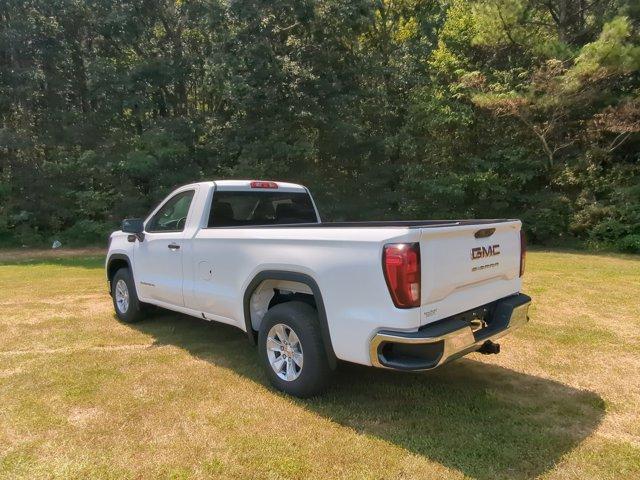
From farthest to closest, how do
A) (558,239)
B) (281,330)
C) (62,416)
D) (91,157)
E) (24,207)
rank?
1. (24,207)
2. (91,157)
3. (558,239)
4. (281,330)
5. (62,416)

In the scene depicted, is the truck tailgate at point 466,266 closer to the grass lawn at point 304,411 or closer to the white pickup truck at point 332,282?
the white pickup truck at point 332,282

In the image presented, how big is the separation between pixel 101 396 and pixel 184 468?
1418 mm

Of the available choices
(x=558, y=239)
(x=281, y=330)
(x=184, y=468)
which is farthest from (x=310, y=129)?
(x=184, y=468)

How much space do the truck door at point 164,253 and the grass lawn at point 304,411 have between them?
0.59 meters

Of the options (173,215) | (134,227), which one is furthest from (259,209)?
(134,227)

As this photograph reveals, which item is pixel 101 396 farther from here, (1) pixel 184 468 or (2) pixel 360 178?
(2) pixel 360 178

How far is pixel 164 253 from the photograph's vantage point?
17.5ft

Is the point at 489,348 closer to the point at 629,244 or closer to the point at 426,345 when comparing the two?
the point at 426,345

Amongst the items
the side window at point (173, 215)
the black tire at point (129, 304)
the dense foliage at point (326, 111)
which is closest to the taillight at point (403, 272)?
the side window at point (173, 215)

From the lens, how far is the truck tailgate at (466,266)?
3248mm

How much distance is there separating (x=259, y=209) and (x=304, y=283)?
6.43ft

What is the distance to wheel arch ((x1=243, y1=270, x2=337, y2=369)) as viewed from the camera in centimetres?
358

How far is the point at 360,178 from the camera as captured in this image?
18641 mm

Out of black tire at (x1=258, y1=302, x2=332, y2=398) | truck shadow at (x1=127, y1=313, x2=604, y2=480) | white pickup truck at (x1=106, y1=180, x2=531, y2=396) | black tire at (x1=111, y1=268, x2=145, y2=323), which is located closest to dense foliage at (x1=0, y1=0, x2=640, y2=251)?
black tire at (x1=111, y1=268, x2=145, y2=323)
